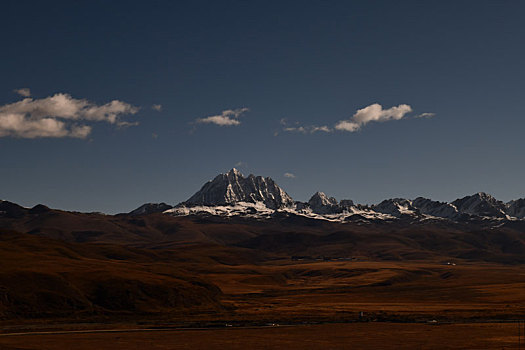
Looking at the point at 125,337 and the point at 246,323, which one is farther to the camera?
the point at 246,323

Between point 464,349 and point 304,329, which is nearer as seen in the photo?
point 464,349

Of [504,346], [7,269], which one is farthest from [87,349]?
[7,269]

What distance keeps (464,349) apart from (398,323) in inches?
1168

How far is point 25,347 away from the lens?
239 ft

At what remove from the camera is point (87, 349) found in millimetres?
72625

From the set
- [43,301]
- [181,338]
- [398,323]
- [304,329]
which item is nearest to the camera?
[181,338]

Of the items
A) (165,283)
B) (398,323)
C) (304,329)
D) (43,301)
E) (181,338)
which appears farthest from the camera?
(165,283)

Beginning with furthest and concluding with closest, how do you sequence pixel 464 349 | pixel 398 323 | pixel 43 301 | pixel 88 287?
pixel 88 287, pixel 43 301, pixel 398 323, pixel 464 349

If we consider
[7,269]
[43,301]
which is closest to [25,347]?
[43,301]

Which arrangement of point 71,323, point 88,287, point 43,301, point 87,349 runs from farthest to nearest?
point 88,287
point 43,301
point 71,323
point 87,349

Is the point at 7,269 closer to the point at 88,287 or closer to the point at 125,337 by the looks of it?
the point at 88,287

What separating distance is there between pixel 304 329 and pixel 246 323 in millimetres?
13066

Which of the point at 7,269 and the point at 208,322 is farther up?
the point at 7,269

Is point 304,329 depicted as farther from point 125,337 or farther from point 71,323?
point 71,323
